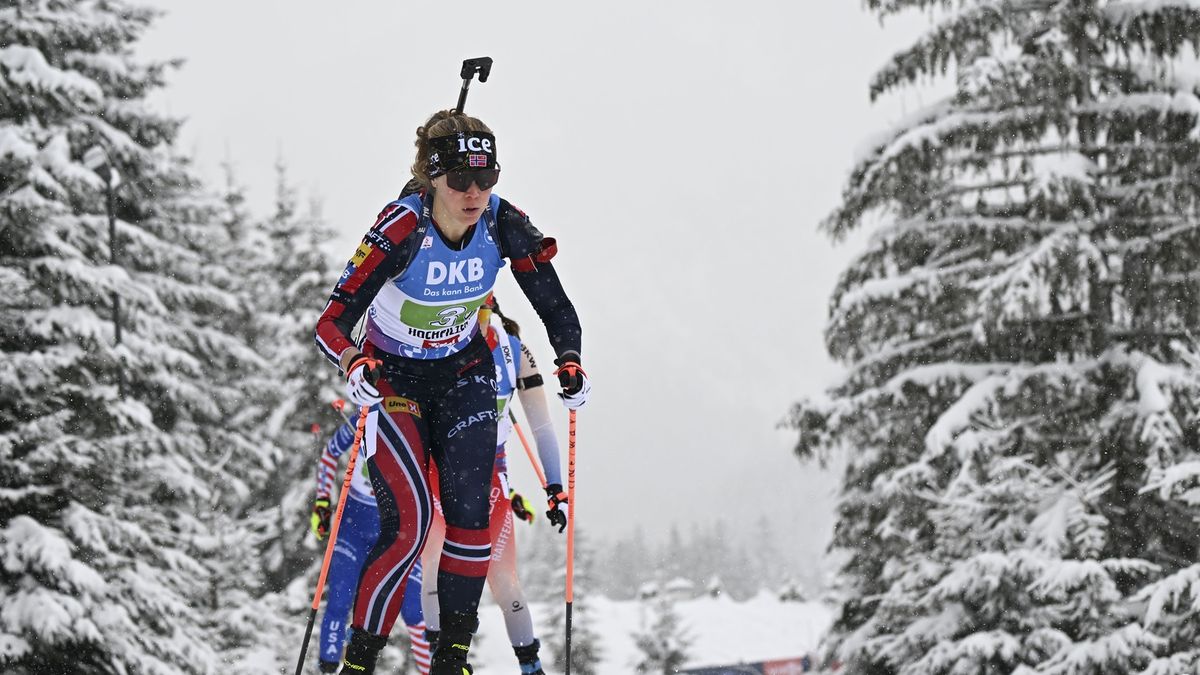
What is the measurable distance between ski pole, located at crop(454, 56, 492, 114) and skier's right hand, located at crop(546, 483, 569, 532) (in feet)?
7.65

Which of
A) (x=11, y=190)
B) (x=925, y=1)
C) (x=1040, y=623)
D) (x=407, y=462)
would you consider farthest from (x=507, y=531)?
(x=925, y=1)

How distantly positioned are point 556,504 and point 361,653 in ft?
5.79

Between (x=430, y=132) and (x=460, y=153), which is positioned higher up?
(x=430, y=132)

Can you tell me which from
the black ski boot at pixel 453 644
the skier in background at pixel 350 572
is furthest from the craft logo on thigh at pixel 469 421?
the skier in background at pixel 350 572

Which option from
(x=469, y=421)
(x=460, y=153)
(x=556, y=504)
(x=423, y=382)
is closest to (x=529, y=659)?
(x=556, y=504)

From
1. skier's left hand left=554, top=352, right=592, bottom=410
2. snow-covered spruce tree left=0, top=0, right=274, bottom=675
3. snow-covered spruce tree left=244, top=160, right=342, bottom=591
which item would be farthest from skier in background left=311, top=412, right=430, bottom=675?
snow-covered spruce tree left=244, top=160, right=342, bottom=591

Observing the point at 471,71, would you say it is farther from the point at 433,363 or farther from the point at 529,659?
the point at 529,659

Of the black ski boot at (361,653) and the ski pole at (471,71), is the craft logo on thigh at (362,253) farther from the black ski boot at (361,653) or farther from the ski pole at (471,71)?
the black ski boot at (361,653)

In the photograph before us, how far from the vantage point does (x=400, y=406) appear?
5566mm

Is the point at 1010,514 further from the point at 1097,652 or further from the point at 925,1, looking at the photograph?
the point at 925,1

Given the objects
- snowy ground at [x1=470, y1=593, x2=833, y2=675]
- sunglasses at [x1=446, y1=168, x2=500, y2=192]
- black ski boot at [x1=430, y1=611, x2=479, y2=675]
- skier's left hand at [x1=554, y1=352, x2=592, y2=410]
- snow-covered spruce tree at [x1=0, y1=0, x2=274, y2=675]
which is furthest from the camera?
snowy ground at [x1=470, y1=593, x2=833, y2=675]

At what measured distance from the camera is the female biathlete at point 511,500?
267 inches

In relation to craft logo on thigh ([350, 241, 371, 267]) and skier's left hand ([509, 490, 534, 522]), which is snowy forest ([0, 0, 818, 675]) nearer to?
skier's left hand ([509, 490, 534, 522])

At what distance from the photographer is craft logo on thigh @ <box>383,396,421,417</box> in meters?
5.55
